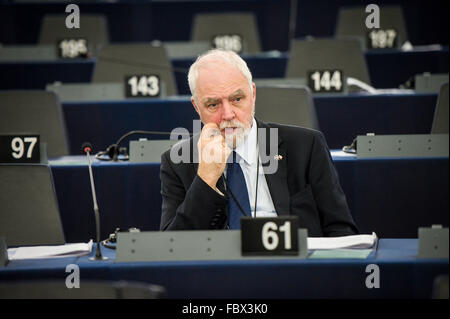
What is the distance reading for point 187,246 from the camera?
2.00 m

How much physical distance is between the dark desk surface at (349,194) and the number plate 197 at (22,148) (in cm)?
→ 22

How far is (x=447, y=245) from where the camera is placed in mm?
1932

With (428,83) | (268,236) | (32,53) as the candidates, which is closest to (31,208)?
(268,236)

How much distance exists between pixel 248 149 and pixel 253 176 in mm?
85

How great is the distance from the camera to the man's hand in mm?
2396

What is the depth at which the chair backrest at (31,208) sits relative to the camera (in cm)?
282

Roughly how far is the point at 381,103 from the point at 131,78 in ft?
4.47

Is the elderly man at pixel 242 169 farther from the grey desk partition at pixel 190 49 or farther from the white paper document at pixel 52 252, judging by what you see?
the grey desk partition at pixel 190 49

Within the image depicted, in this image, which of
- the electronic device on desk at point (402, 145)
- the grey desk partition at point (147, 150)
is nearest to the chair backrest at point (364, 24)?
the electronic device on desk at point (402, 145)

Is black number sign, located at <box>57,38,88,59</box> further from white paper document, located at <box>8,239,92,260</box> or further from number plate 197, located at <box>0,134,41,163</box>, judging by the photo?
white paper document, located at <box>8,239,92,260</box>

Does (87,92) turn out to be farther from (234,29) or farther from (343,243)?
(343,243)

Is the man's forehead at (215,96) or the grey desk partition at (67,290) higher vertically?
the man's forehead at (215,96)

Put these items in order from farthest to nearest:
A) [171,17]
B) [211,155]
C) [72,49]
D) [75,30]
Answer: [171,17] → [75,30] → [72,49] → [211,155]

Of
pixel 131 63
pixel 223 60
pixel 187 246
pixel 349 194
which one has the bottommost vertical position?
pixel 349 194
